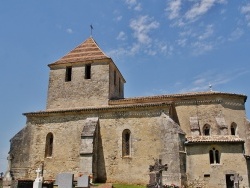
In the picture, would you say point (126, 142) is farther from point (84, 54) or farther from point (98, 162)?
point (84, 54)

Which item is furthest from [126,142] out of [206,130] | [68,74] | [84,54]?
[84,54]

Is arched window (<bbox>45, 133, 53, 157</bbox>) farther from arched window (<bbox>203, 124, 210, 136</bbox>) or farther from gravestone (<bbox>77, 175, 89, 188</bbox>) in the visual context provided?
arched window (<bbox>203, 124, 210, 136</bbox>)

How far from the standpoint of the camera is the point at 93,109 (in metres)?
22.5

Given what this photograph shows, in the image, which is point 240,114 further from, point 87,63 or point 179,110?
point 87,63

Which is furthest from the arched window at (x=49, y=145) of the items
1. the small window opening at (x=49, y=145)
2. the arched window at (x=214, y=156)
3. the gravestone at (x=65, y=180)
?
the arched window at (x=214, y=156)

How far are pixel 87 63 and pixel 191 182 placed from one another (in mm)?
13466

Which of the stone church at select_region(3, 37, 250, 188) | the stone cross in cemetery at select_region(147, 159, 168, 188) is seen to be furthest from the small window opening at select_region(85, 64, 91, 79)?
the stone cross in cemetery at select_region(147, 159, 168, 188)

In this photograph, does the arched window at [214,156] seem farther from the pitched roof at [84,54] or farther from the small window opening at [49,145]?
the pitched roof at [84,54]

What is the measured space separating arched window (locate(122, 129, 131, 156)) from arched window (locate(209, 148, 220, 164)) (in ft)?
18.6

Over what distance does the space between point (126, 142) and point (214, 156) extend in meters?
6.14

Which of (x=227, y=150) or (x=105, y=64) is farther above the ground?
(x=105, y=64)

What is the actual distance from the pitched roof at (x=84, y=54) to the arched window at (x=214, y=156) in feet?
39.4

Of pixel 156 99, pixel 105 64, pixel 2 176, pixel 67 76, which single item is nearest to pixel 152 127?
pixel 156 99

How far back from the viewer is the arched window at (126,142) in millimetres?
21288
